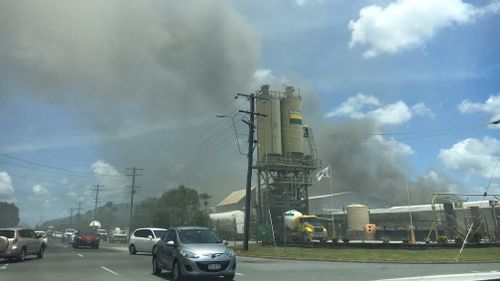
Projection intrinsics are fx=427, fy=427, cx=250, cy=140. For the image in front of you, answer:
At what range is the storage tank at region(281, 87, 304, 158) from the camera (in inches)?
2138

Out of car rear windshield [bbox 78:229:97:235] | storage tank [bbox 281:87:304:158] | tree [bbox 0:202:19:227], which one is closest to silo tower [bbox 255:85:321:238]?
storage tank [bbox 281:87:304:158]

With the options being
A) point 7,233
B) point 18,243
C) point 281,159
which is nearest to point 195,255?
point 18,243

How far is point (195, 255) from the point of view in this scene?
12.3 metres

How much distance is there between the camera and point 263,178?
179 ft

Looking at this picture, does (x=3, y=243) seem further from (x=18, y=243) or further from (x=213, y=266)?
(x=213, y=266)

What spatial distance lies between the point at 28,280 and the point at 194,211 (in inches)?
2621

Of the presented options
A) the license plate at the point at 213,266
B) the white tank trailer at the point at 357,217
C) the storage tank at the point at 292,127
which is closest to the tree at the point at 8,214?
the storage tank at the point at 292,127

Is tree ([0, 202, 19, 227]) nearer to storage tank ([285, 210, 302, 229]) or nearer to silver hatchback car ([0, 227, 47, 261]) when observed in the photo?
storage tank ([285, 210, 302, 229])

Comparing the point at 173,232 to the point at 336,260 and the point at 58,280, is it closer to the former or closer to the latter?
the point at 58,280

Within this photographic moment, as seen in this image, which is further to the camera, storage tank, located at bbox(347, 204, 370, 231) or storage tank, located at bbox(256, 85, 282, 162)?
storage tank, located at bbox(256, 85, 282, 162)

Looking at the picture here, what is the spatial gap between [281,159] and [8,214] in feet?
566

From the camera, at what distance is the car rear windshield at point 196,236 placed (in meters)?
13.5

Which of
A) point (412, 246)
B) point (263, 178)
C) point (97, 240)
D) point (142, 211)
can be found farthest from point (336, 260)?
point (142, 211)

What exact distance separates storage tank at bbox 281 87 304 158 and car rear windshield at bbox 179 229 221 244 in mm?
40624
